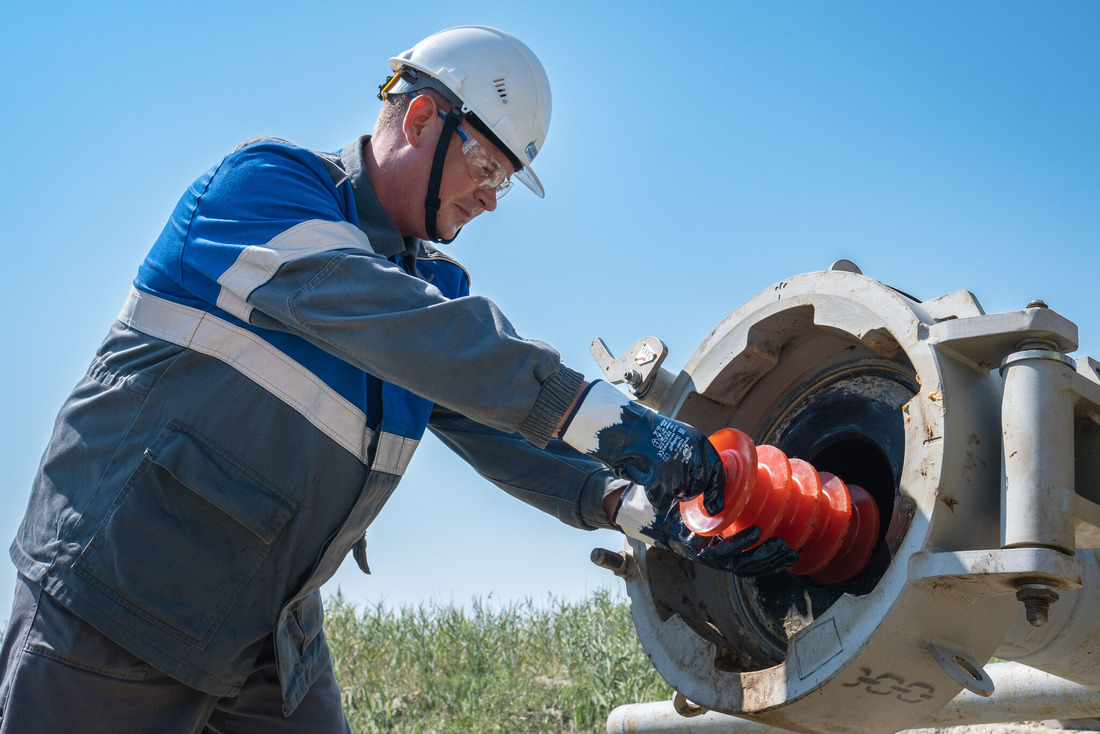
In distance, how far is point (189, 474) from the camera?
6.97ft

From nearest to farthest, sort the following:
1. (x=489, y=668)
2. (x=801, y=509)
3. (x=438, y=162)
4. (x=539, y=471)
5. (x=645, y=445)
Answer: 1. (x=645, y=445)
2. (x=801, y=509)
3. (x=438, y=162)
4. (x=539, y=471)
5. (x=489, y=668)

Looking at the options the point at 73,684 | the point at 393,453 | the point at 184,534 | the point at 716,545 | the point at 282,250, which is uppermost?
the point at 716,545

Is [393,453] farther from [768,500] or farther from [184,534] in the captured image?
[768,500]

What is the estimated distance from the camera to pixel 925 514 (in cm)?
183

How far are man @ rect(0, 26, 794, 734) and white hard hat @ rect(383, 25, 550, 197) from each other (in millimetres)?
394

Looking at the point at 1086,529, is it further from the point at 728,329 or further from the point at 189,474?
the point at 189,474

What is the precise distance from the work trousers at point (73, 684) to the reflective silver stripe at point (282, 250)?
78 centimetres

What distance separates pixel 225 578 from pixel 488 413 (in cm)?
74

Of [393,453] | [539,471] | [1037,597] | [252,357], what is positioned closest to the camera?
[1037,597]

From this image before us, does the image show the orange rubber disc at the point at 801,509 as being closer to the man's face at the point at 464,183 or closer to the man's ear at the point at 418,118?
the man's face at the point at 464,183

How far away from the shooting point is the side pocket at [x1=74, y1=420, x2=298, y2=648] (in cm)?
212

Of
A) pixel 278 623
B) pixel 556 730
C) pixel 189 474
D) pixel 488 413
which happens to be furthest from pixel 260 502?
pixel 556 730

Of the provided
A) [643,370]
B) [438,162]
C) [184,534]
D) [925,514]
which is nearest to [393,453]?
[184,534]

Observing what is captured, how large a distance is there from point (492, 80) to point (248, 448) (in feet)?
3.75
